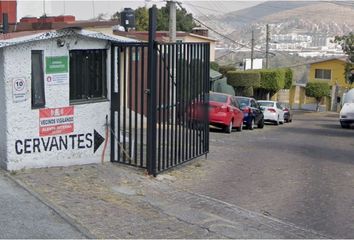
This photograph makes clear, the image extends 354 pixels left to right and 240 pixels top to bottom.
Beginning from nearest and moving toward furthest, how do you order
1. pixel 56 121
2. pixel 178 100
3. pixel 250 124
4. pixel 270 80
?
pixel 56 121 → pixel 178 100 → pixel 250 124 → pixel 270 80

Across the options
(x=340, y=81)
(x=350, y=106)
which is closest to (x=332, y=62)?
(x=340, y=81)

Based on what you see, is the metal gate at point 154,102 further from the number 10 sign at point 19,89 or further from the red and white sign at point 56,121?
the number 10 sign at point 19,89

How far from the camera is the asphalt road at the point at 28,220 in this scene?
5980 mm

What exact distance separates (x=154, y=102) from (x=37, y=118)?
5.96 ft

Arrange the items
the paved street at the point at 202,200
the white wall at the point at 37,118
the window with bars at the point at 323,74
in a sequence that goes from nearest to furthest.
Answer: the paved street at the point at 202,200, the white wall at the point at 37,118, the window with bars at the point at 323,74

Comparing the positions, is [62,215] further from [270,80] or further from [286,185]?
[270,80]

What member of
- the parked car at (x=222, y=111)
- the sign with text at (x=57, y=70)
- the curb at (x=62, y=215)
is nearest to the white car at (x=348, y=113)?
the parked car at (x=222, y=111)

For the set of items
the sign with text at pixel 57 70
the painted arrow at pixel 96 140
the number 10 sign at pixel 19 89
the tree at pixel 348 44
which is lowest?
the painted arrow at pixel 96 140

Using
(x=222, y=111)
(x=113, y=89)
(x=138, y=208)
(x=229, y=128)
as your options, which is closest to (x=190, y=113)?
(x=113, y=89)

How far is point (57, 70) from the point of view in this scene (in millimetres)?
9156

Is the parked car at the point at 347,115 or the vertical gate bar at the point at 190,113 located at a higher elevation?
the vertical gate bar at the point at 190,113

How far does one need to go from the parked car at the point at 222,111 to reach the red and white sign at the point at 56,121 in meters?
12.1

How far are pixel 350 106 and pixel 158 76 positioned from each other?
85.1 ft

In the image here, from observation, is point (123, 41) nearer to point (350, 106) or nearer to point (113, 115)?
point (113, 115)
